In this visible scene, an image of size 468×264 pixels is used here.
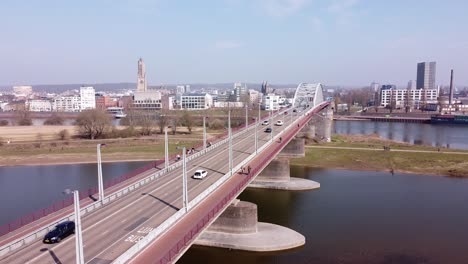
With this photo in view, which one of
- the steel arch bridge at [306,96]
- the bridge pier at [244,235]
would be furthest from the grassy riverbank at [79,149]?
the steel arch bridge at [306,96]

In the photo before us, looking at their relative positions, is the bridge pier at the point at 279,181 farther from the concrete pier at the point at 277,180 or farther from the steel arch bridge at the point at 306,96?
the steel arch bridge at the point at 306,96

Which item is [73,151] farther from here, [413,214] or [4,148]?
[413,214]

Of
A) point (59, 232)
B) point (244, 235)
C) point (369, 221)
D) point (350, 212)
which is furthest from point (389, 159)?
point (59, 232)

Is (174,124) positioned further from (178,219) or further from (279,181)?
(178,219)

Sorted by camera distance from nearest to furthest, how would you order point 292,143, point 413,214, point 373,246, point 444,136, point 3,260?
point 3,260 < point 373,246 < point 413,214 < point 292,143 < point 444,136

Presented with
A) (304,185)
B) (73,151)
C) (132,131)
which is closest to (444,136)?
(304,185)

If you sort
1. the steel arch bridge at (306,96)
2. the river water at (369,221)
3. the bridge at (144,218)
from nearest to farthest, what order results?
the bridge at (144,218) < the river water at (369,221) < the steel arch bridge at (306,96)
